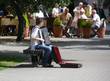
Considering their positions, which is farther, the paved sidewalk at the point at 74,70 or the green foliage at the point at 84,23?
the green foliage at the point at 84,23

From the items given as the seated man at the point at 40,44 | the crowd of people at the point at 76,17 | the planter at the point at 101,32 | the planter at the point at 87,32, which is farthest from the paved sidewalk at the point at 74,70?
the crowd of people at the point at 76,17

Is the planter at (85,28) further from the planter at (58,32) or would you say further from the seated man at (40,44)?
the seated man at (40,44)

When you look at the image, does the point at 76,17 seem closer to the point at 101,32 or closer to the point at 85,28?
the point at 85,28

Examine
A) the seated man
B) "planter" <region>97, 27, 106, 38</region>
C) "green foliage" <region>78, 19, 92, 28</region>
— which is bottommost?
"planter" <region>97, 27, 106, 38</region>

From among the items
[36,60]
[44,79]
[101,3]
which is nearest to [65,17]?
[101,3]

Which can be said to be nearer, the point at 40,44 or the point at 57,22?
the point at 40,44

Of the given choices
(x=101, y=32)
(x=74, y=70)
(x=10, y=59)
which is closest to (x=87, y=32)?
(x=101, y=32)

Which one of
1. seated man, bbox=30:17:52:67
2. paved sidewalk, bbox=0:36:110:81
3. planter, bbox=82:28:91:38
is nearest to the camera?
paved sidewalk, bbox=0:36:110:81

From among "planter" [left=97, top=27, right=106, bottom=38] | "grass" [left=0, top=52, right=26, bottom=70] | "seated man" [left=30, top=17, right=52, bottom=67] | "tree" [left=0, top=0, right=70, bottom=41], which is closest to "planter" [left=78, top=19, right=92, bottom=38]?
"planter" [left=97, top=27, right=106, bottom=38]

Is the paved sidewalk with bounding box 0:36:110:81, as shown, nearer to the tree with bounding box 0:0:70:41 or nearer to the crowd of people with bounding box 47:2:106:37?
the tree with bounding box 0:0:70:41

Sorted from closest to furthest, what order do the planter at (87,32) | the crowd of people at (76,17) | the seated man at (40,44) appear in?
the seated man at (40,44) < the planter at (87,32) < the crowd of people at (76,17)

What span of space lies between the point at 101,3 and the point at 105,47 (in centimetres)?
1700

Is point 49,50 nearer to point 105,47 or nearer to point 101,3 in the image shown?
point 105,47

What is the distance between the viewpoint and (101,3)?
132 feet
